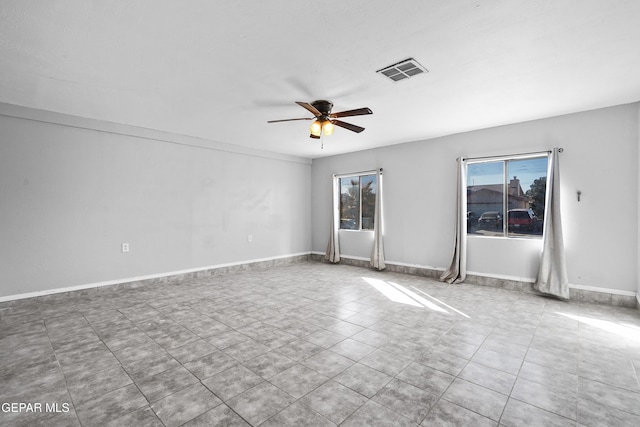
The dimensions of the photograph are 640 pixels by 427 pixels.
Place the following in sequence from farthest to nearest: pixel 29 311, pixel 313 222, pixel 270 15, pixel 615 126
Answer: pixel 313 222 → pixel 615 126 → pixel 29 311 → pixel 270 15

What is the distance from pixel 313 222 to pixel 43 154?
18.1 feet

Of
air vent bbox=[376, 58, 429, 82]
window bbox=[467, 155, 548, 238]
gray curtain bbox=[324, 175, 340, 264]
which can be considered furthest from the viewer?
gray curtain bbox=[324, 175, 340, 264]

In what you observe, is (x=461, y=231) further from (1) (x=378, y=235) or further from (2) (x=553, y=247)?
(1) (x=378, y=235)

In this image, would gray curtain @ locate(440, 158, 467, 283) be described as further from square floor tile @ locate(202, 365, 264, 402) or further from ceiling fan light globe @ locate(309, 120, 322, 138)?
square floor tile @ locate(202, 365, 264, 402)

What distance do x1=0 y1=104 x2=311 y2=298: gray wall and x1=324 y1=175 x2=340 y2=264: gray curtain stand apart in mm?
1502

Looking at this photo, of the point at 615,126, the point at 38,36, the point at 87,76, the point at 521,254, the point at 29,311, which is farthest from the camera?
the point at 521,254

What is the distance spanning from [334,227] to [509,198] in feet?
12.3

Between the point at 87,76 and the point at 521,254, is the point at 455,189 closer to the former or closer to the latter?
the point at 521,254

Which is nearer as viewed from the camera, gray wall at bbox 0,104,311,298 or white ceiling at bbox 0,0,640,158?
white ceiling at bbox 0,0,640,158

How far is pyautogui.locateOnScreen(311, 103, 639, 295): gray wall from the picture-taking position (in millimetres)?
4027

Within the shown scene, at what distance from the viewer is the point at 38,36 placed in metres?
2.40

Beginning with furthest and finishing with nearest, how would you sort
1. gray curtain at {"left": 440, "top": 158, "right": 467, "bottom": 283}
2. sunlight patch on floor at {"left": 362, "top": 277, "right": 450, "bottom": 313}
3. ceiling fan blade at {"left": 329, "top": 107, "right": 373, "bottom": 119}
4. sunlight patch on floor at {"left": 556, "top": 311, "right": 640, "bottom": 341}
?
gray curtain at {"left": 440, "top": 158, "right": 467, "bottom": 283}, sunlight patch on floor at {"left": 362, "top": 277, "right": 450, "bottom": 313}, ceiling fan blade at {"left": 329, "top": 107, "right": 373, "bottom": 119}, sunlight patch on floor at {"left": 556, "top": 311, "right": 640, "bottom": 341}

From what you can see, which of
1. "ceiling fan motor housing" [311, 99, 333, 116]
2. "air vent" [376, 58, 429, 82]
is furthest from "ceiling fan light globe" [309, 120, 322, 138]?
"air vent" [376, 58, 429, 82]

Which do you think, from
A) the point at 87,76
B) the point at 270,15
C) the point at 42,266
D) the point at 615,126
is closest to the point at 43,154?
the point at 42,266
